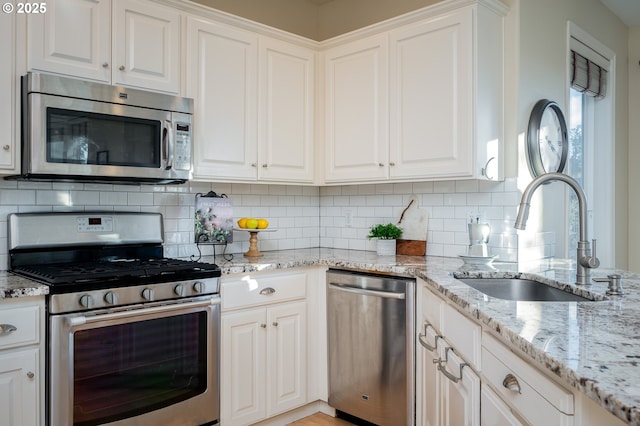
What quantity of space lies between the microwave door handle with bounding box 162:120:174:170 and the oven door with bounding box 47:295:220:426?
2.30 ft

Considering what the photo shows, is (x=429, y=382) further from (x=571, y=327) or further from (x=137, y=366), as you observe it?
(x=137, y=366)

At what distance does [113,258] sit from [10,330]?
78 cm

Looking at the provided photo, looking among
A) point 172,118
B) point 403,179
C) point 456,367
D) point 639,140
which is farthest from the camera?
point 639,140

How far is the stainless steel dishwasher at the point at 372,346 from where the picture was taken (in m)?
2.49

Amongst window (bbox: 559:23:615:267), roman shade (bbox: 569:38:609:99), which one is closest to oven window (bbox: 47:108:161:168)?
roman shade (bbox: 569:38:609:99)

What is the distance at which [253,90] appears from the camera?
295cm

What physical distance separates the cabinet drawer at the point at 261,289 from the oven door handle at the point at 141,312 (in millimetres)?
110

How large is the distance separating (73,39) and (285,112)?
1.26 metres

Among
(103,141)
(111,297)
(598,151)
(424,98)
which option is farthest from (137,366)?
(598,151)

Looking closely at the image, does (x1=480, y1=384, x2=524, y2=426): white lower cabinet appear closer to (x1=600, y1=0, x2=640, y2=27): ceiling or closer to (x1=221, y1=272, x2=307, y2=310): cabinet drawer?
(x1=221, y1=272, x2=307, y2=310): cabinet drawer

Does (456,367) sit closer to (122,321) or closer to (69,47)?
(122,321)

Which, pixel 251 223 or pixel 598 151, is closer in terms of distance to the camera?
pixel 251 223

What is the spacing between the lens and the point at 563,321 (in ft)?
4.25

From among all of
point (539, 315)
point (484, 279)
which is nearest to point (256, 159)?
point (484, 279)
